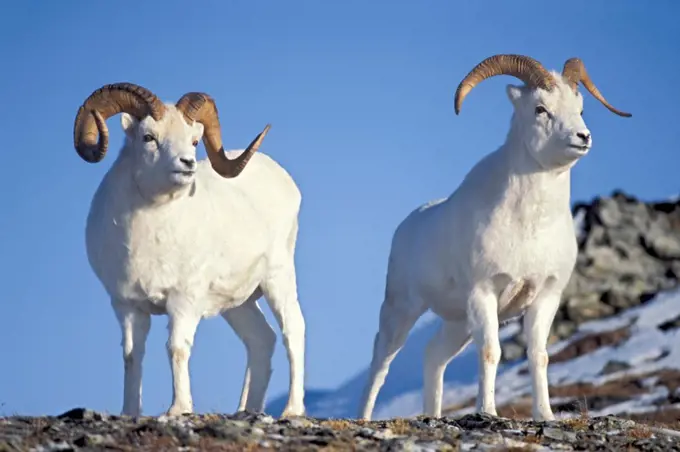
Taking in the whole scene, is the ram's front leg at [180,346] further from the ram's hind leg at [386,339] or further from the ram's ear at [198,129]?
the ram's hind leg at [386,339]

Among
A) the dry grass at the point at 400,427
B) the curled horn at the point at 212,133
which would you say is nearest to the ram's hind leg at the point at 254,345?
the curled horn at the point at 212,133

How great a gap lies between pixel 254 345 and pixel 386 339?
2.36m

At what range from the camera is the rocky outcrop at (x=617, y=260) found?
228ft

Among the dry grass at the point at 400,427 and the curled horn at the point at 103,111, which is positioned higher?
the curled horn at the point at 103,111

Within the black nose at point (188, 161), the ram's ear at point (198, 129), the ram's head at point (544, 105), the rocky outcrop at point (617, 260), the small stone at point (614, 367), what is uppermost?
the rocky outcrop at point (617, 260)

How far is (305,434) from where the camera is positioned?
13023mm

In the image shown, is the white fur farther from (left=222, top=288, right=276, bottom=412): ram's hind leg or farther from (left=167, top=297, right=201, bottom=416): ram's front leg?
(left=222, top=288, right=276, bottom=412): ram's hind leg

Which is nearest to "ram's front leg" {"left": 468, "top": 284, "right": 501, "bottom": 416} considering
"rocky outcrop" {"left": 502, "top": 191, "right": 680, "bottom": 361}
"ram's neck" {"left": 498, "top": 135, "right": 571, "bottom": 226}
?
"ram's neck" {"left": 498, "top": 135, "right": 571, "bottom": 226}

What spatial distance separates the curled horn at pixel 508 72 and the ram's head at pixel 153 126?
9.48 ft

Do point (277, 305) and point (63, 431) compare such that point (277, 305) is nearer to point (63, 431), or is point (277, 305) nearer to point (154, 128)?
point (154, 128)

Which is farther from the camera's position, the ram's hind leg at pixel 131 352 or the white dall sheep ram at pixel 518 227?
the white dall sheep ram at pixel 518 227

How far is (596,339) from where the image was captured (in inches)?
2480

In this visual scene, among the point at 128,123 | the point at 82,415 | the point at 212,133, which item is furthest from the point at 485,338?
the point at 82,415

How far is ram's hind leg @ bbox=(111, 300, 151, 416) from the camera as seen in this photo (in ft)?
54.7
